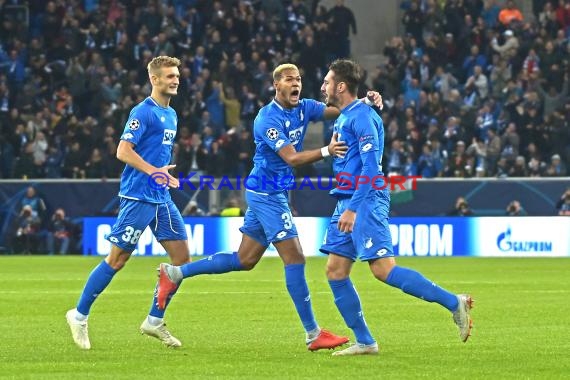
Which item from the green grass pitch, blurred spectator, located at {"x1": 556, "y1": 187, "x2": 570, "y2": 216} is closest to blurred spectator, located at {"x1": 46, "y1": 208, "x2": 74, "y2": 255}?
the green grass pitch

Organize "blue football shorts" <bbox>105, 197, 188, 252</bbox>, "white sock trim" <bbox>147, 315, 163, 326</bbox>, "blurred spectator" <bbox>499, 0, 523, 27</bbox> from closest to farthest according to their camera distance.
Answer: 1. "blue football shorts" <bbox>105, 197, 188, 252</bbox>
2. "white sock trim" <bbox>147, 315, 163, 326</bbox>
3. "blurred spectator" <bbox>499, 0, 523, 27</bbox>

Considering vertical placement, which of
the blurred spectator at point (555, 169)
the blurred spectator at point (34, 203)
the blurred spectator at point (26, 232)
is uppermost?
the blurred spectator at point (555, 169)

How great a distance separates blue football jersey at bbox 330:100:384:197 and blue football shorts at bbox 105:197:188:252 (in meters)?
1.62

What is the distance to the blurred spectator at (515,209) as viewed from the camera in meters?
27.1

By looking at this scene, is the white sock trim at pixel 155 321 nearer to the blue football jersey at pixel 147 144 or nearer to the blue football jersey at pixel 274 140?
the blue football jersey at pixel 147 144

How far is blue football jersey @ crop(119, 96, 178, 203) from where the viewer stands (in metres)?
11.0

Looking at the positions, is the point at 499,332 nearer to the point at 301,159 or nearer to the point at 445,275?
the point at 301,159

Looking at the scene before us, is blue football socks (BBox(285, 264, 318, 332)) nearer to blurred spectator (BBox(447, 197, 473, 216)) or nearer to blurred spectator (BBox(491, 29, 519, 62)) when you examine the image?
blurred spectator (BBox(447, 197, 473, 216))

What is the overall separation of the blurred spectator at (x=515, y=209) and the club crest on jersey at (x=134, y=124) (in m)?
17.2

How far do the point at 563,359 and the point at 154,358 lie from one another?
3.02 metres

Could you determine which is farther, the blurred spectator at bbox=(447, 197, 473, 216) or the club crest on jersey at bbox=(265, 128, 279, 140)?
the blurred spectator at bbox=(447, 197, 473, 216)

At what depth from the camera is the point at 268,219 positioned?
35.3 ft

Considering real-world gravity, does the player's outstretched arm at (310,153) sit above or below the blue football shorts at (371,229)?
above

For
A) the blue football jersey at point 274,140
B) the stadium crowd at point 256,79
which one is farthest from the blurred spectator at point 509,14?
the blue football jersey at point 274,140
